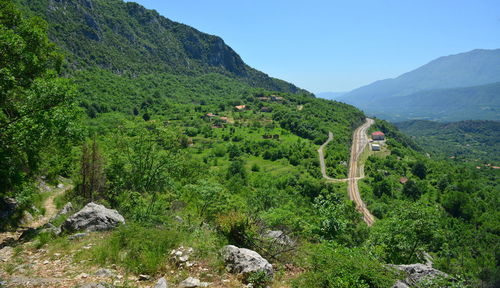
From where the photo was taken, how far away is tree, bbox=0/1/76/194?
10.9 meters

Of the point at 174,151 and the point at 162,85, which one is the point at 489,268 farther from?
the point at 162,85

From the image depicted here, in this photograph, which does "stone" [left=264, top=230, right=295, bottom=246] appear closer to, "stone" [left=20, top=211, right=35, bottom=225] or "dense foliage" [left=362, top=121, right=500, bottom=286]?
"stone" [left=20, top=211, right=35, bottom=225]

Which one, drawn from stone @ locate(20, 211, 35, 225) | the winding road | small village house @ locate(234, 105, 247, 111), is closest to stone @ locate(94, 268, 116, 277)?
stone @ locate(20, 211, 35, 225)

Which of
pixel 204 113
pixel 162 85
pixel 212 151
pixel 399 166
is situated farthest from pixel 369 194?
pixel 162 85

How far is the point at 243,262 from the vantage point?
8195mm

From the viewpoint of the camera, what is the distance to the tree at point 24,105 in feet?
35.7

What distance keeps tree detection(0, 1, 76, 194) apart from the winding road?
5730cm

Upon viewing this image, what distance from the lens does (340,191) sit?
69000 millimetres

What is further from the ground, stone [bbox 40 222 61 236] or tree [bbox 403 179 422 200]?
stone [bbox 40 222 61 236]

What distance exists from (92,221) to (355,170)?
84.0 meters

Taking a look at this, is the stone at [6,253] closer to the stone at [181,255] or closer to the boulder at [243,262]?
the stone at [181,255]

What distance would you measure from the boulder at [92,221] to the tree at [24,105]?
310 cm

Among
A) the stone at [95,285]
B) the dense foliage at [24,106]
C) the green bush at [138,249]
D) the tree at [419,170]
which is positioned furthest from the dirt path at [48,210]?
the tree at [419,170]

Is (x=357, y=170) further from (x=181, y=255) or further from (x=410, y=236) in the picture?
(x=181, y=255)
